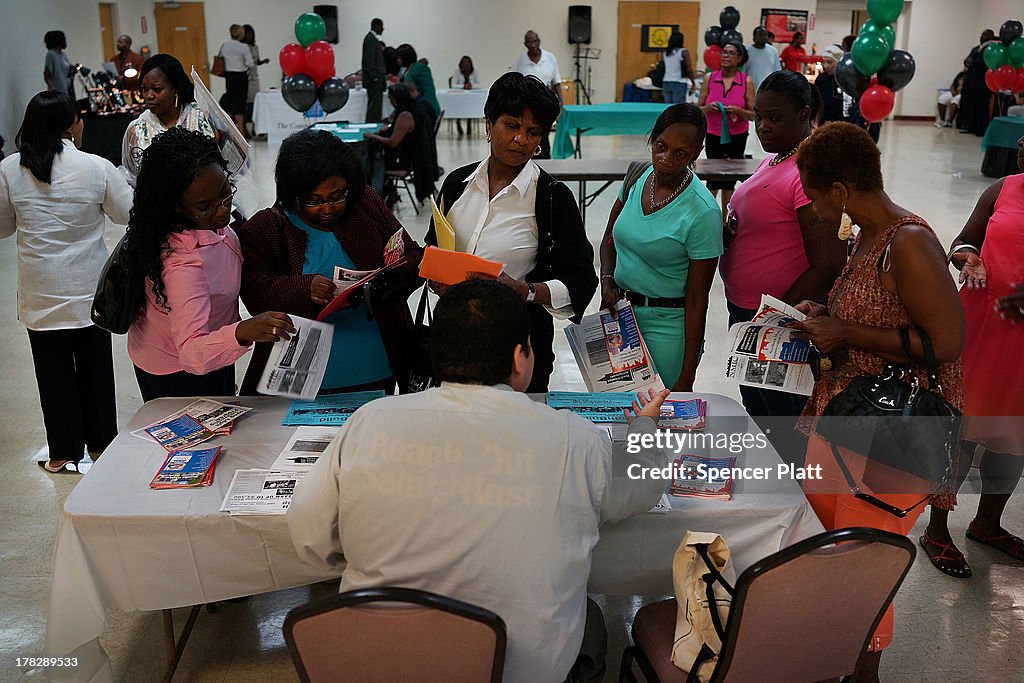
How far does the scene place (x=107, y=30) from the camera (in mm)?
16266

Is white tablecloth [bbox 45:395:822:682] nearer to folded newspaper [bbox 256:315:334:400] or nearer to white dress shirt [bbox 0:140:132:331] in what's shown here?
folded newspaper [bbox 256:315:334:400]

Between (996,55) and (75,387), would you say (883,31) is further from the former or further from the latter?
(75,387)

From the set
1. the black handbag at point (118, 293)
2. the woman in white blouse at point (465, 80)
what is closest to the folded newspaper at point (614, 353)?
the black handbag at point (118, 293)

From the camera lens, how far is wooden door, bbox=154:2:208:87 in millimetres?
17203

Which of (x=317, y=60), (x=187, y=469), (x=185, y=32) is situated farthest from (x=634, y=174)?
(x=185, y=32)

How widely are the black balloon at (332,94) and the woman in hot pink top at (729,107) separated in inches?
154

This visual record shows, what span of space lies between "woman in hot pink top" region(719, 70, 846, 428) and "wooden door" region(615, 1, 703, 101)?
15659mm

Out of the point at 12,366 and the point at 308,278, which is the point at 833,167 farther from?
the point at 12,366

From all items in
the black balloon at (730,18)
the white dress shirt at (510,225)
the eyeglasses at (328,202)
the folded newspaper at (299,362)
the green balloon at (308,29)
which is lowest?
the folded newspaper at (299,362)

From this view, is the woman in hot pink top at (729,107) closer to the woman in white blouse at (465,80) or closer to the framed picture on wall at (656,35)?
the woman in white blouse at (465,80)

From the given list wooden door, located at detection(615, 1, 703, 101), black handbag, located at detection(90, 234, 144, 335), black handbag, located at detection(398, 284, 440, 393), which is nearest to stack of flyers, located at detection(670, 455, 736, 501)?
black handbag, located at detection(398, 284, 440, 393)

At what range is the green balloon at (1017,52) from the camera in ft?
34.0

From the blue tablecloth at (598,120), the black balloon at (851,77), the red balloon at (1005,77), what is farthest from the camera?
the red balloon at (1005,77)

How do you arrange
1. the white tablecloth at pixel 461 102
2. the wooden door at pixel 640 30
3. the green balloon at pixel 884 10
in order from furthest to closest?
1. the wooden door at pixel 640 30
2. the white tablecloth at pixel 461 102
3. the green balloon at pixel 884 10
